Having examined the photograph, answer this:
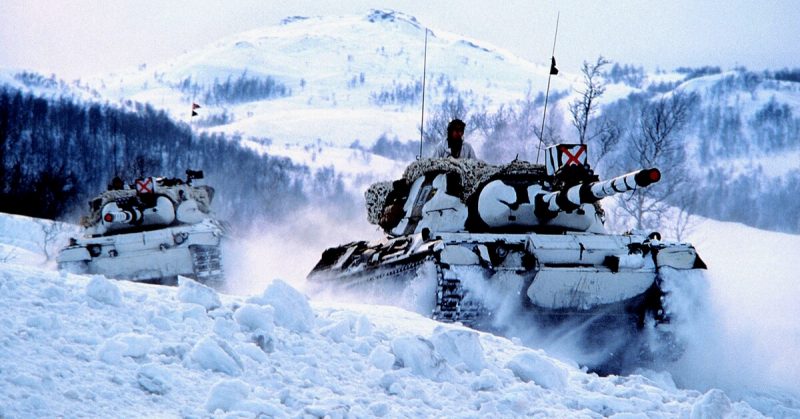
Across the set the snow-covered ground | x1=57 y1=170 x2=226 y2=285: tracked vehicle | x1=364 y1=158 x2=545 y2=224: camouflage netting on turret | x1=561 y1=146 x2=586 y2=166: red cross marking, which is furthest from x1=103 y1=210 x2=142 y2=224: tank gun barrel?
the snow-covered ground

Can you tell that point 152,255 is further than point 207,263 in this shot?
No

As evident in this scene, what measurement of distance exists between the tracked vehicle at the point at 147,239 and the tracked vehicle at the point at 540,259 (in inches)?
250

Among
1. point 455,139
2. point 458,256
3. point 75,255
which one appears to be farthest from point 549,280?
point 75,255

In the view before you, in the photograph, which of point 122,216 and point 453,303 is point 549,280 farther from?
point 122,216

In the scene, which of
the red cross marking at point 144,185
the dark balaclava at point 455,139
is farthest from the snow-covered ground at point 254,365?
the red cross marking at point 144,185

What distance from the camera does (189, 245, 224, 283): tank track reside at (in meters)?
16.2

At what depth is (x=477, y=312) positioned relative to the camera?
9.62 metres

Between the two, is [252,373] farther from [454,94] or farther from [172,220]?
[454,94]

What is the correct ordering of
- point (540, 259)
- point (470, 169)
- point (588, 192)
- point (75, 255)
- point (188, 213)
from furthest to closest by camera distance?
point (188, 213), point (75, 255), point (470, 169), point (540, 259), point (588, 192)

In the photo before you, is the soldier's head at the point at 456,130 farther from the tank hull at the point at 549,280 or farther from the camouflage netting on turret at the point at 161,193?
the camouflage netting on turret at the point at 161,193

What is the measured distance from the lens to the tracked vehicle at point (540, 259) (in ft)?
31.3

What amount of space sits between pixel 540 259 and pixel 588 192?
39.9 inches

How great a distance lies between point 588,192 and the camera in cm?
902

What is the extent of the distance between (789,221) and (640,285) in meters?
63.0
